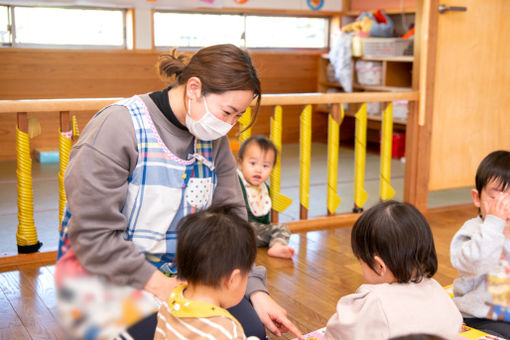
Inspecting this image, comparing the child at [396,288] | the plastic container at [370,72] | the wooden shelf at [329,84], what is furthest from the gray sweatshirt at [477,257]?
the wooden shelf at [329,84]

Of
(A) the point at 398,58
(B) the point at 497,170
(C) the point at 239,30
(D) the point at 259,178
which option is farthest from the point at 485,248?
(C) the point at 239,30

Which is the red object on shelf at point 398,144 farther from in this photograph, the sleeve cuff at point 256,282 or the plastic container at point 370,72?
the sleeve cuff at point 256,282

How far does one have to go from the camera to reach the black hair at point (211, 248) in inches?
44.5

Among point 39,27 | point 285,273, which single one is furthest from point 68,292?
point 39,27

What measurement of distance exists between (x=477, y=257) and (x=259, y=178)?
4.43 ft

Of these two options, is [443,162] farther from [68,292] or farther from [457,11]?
[68,292]

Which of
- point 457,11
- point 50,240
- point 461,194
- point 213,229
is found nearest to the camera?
point 213,229

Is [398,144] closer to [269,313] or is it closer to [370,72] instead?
[370,72]

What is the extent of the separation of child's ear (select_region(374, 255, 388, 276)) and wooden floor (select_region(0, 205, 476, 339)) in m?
0.60

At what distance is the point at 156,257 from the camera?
1459mm

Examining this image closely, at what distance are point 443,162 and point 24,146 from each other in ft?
7.49

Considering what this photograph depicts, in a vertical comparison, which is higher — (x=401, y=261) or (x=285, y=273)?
(x=401, y=261)

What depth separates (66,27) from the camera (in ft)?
17.0

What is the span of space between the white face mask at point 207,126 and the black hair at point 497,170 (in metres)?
0.80
